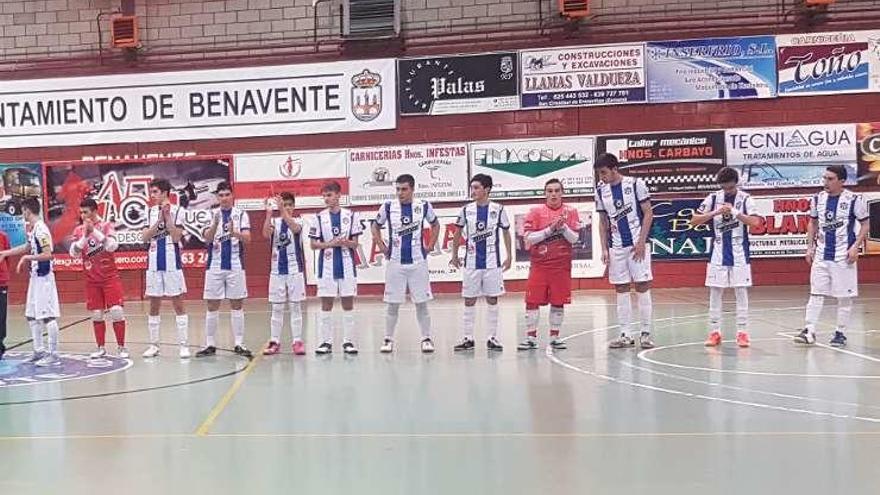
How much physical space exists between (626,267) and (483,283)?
1683 millimetres

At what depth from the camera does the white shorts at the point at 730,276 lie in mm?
8594

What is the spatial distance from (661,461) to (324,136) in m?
13.0

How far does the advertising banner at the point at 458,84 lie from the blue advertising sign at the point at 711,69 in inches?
117

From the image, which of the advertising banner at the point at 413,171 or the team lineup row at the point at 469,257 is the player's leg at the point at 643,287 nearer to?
the team lineup row at the point at 469,257

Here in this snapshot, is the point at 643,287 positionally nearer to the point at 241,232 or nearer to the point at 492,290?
the point at 492,290

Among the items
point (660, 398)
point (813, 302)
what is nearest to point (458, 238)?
point (660, 398)

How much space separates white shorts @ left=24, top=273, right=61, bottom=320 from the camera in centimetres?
846

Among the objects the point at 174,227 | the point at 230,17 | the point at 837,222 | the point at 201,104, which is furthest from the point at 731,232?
the point at 230,17

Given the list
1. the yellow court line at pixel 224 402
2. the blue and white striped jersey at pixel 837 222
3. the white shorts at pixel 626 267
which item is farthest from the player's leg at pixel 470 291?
the blue and white striped jersey at pixel 837 222

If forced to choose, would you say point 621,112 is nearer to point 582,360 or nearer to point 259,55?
point 259,55

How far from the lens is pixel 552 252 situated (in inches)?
346

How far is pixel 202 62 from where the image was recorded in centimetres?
1666

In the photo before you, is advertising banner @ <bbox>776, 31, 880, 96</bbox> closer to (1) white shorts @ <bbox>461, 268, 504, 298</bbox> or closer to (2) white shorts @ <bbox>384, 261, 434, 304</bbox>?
(1) white shorts @ <bbox>461, 268, 504, 298</bbox>

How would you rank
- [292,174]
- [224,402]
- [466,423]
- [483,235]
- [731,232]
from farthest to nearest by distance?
[292,174], [483,235], [731,232], [224,402], [466,423]
